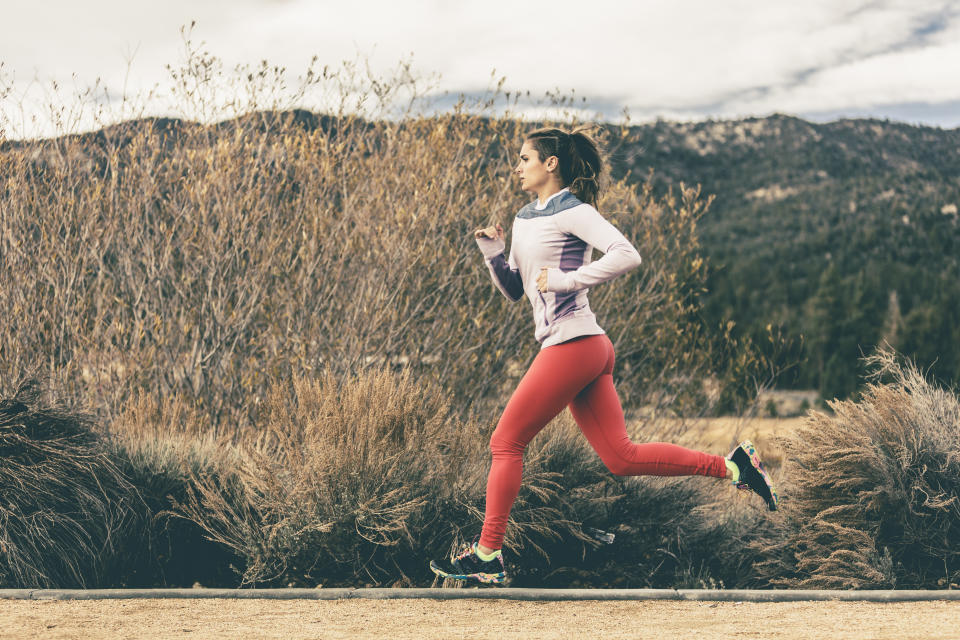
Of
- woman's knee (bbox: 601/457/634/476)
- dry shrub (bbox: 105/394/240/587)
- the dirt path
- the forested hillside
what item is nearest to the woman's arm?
woman's knee (bbox: 601/457/634/476)

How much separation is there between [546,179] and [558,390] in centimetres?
100

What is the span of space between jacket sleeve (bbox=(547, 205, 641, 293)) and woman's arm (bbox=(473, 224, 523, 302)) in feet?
1.11

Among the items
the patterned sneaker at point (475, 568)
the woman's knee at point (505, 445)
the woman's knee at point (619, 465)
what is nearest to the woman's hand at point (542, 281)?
the woman's knee at point (505, 445)

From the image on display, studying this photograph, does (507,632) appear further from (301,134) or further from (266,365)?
(301,134)

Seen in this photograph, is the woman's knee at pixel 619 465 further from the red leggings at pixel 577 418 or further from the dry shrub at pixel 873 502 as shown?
the dry shrub at pixel 873 502

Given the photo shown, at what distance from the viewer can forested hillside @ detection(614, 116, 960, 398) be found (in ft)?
91.2

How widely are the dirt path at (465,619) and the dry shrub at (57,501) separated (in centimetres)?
40

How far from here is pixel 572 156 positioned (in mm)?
4586

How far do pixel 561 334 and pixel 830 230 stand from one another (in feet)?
160

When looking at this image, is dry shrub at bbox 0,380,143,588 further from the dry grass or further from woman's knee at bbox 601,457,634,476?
woman's knee at bbox 601,457,634,476

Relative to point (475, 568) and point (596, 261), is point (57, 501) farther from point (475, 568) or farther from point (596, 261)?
point (596, 261)

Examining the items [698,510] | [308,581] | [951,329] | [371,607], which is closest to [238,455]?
[308,581]

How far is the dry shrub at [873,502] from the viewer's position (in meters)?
5.56

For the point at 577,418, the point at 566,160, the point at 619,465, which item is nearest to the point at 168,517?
the point at 577,418
